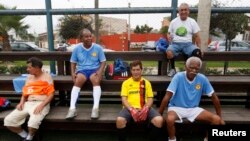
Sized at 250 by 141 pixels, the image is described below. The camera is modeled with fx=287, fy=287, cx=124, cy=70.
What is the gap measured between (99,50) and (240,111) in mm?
2288

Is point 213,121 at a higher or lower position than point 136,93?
lower

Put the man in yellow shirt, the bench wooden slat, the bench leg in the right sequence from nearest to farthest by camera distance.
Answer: the man in yellow shirt → the bench wooden slat → the bench leg

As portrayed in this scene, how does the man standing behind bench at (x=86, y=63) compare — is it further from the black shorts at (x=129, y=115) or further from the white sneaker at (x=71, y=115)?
the black shorts at (x=129, y=115)

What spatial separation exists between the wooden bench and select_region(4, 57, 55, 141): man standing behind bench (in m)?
0.17

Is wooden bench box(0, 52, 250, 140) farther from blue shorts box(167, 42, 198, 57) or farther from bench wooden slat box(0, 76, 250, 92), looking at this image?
blue shorts box(167, 42, 198, 57)

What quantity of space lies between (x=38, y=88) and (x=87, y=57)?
2.78ft

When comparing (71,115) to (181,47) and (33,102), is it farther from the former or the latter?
(181,47)

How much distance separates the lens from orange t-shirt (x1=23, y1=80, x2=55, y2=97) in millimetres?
4070

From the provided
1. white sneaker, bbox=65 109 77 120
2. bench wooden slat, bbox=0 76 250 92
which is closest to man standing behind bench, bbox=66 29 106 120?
bench wooden slat, bbox=0 76 250 92

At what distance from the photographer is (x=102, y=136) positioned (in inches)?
164

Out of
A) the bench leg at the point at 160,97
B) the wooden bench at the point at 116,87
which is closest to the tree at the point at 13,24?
the wooden bench at the point at 116,87

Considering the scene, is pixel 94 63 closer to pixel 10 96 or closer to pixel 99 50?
pixel 99 50

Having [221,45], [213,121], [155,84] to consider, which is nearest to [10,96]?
[155,84]

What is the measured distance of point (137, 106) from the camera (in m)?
3.81
